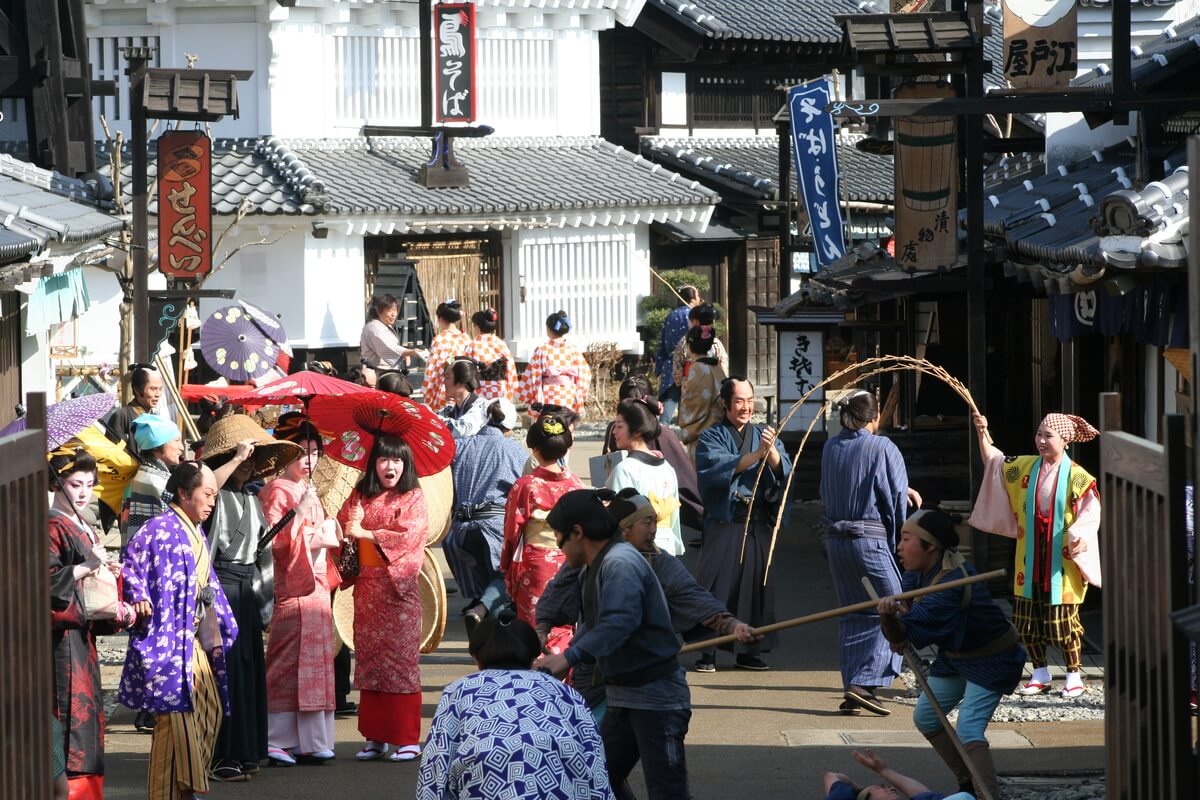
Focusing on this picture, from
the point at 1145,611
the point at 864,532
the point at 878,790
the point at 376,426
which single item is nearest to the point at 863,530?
the point at 864,532

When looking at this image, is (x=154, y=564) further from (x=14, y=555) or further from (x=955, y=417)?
(x=955, y=417)

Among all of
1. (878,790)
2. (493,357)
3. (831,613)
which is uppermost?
(493,357)

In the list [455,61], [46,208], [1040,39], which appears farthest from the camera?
[455,61]

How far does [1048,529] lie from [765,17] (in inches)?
875

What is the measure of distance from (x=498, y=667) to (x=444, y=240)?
813 inches

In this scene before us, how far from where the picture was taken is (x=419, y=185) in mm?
25000

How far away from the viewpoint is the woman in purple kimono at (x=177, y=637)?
723 cm

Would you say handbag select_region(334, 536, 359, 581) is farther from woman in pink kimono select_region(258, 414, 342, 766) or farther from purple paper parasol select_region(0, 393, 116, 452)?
purple paper parasol select_region(0, 393, 116, 452)

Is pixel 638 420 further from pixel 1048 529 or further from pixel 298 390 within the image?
pixel 1048 529

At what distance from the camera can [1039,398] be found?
539 inches

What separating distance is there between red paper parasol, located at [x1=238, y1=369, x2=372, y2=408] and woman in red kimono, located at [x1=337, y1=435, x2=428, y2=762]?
0.61m

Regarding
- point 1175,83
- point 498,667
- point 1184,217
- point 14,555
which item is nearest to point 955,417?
point 1175,83

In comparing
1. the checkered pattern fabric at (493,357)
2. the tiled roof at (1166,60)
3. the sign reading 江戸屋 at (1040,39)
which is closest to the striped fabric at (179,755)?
the tiled roof at (1166,60)

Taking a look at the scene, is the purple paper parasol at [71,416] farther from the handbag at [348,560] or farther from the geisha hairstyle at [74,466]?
the handbag at [348,560]
